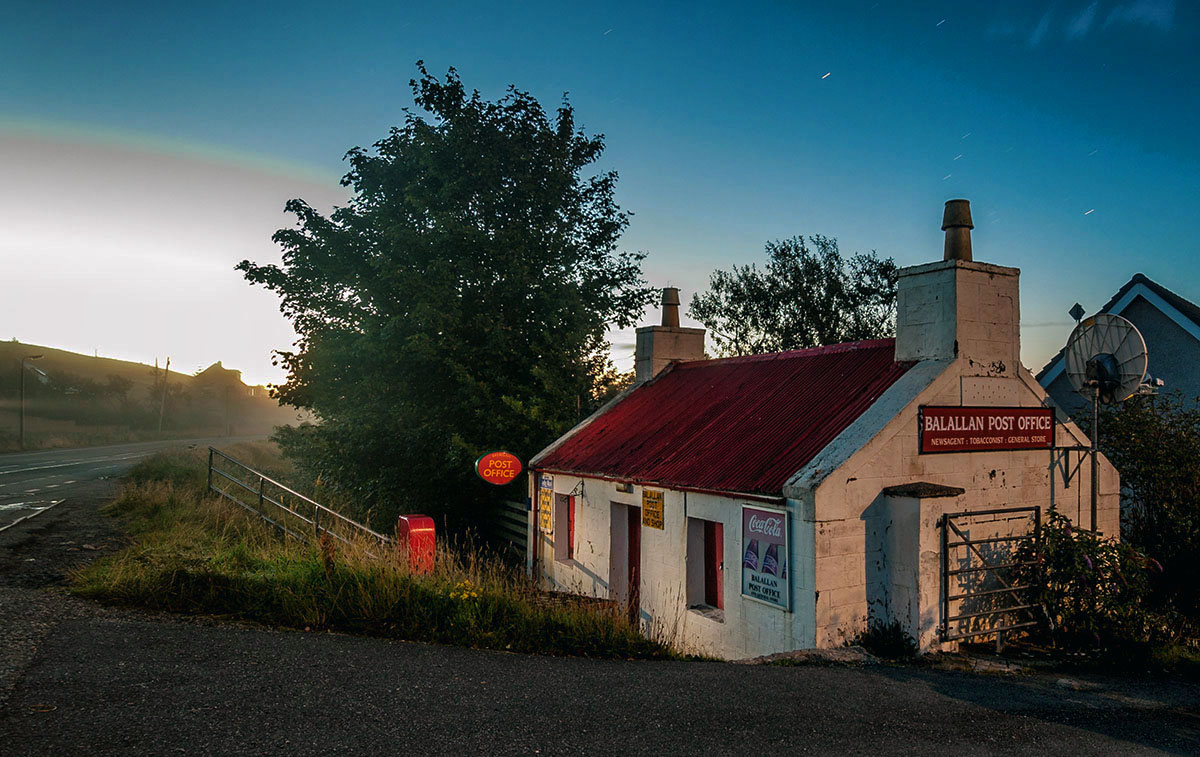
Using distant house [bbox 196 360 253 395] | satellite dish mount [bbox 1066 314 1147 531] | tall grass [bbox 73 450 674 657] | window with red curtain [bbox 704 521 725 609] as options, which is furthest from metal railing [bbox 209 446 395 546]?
distant house [bbox 196 360 253 395]

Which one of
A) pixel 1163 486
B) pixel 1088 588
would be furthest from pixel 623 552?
pixel 1163 486

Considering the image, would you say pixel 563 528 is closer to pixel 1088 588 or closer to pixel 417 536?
pixel 417 536

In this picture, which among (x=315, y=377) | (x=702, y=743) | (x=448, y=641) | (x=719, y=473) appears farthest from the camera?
(x=315, y=377)

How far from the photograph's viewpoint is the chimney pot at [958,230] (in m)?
10.2

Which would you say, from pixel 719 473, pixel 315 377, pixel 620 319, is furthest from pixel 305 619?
pixel 620 319

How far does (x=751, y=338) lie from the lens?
36.3 m

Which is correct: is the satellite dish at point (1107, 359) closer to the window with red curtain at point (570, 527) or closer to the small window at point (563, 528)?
the window with red curtain at point (570, 527)

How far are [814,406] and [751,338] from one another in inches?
1018

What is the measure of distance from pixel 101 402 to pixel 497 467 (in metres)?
68.9

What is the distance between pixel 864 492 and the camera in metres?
8.83

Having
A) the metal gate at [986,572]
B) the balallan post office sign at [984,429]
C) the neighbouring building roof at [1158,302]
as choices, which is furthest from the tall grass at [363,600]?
the neighbouring building roof at [1158,302]

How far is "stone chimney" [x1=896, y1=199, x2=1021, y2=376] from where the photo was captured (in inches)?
389

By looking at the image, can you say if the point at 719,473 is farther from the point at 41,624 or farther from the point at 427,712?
the point at 41,624

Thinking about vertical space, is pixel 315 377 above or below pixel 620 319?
below
